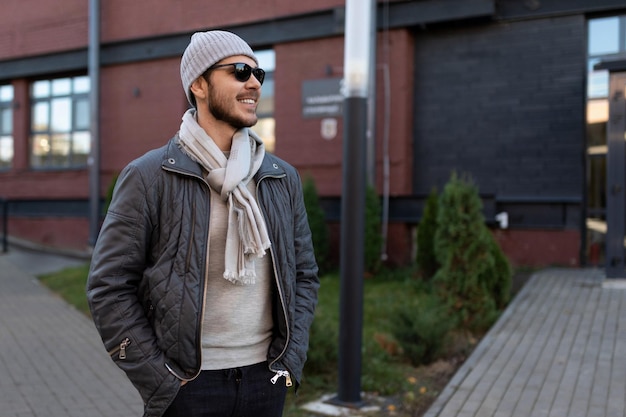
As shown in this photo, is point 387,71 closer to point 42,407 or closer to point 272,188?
point 42,407

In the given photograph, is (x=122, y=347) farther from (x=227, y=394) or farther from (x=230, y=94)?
(x=230, y=94)

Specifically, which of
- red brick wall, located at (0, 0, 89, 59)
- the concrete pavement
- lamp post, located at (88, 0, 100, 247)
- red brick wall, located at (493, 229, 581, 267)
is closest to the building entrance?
the concrete pavement

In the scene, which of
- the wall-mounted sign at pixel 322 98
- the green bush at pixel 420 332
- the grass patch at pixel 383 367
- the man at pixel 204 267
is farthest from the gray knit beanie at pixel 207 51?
the wall-mounted sign at pixel 322 98

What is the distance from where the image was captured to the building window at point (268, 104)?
43.4 ft

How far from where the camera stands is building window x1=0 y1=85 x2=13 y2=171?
A: 17656mm

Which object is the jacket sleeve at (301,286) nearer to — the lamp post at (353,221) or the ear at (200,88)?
the ear at (200,88)

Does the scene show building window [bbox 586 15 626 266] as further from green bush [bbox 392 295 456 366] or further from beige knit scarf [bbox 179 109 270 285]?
beige knit scarf [bbox 179 109 270 285]

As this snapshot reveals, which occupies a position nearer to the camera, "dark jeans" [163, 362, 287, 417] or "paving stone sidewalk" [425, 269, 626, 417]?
"dark jeans" [163, 362, 287, 417]

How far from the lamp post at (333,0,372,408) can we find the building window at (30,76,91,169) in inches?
477

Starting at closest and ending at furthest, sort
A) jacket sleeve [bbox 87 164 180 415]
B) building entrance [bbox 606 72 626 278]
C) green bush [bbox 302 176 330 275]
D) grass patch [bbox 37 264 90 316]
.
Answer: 1. jacket sleeve [bbox 87 164 180 415]
2. building entrance [bbox 606 72 626 278]
3. grass patch [bbox 37 264 90 316]
4. green bush [bbox 302 176 330 275]

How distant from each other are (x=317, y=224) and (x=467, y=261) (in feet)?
14.0

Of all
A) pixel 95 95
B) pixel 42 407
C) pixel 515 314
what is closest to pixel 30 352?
pixel 42 407

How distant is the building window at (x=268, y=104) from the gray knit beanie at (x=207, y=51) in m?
10.8

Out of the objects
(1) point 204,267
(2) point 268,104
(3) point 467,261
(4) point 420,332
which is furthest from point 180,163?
(2) point 268,104
